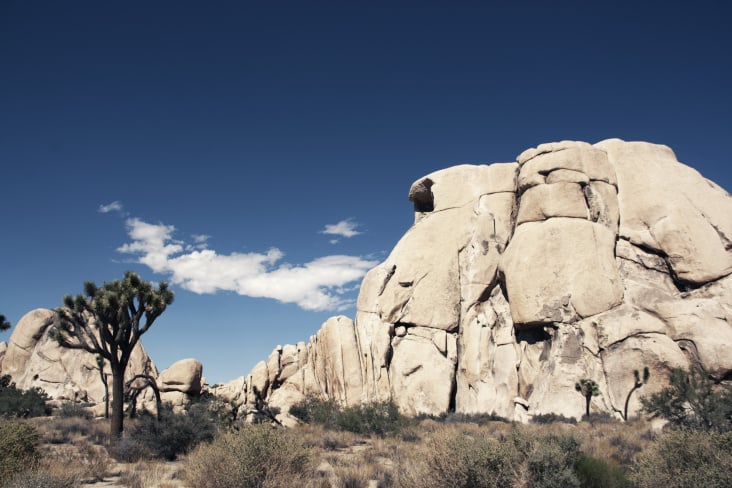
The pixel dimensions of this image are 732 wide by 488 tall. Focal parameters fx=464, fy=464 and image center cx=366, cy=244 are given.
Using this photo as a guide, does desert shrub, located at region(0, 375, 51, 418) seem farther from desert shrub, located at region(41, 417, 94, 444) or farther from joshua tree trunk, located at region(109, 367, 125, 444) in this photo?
joshua tree trunk, located at region(109, 367, 125, 444)

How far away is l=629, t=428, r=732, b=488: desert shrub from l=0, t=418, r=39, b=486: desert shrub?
11.0m

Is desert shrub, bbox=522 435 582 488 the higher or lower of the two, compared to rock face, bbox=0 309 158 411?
lower

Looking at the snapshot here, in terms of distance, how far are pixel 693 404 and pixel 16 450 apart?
21.7m

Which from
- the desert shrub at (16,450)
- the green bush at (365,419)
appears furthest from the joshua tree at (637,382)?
the desert shrub at (16,450)

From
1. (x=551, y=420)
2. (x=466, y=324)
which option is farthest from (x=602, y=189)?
(x=551, y=420)

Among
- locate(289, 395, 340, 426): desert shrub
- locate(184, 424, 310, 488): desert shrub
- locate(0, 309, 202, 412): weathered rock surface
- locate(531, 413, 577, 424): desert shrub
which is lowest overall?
locate(531, 413, 577, 424): desert shrub

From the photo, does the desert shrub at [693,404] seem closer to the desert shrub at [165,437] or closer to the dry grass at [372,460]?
the dry grass at [372,460]

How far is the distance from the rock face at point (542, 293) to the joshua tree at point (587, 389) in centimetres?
65

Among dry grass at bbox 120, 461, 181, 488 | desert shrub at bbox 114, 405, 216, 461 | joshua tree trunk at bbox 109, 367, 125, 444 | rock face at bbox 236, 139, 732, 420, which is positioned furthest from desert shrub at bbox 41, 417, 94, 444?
rock face at bbox 236, 139, 732, 420

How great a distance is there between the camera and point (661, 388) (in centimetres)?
2397

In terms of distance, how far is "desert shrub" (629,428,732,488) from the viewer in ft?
23.1

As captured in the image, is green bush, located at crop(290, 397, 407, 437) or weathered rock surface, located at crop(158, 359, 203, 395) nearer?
green bush, located at crop(290, 397, 407, 437)

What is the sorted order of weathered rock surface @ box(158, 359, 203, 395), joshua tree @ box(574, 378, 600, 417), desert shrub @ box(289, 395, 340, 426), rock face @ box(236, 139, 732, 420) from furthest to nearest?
1. weathered rock surface @ box(158, 359, 203, 395)
2. rock face @ box(236, 139, 732, 420)
3. desert shrub @ box(289, 395, 340, 426)
4. joshua tree @ box(574, 378, 600, 417)

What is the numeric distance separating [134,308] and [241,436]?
12.0 m
